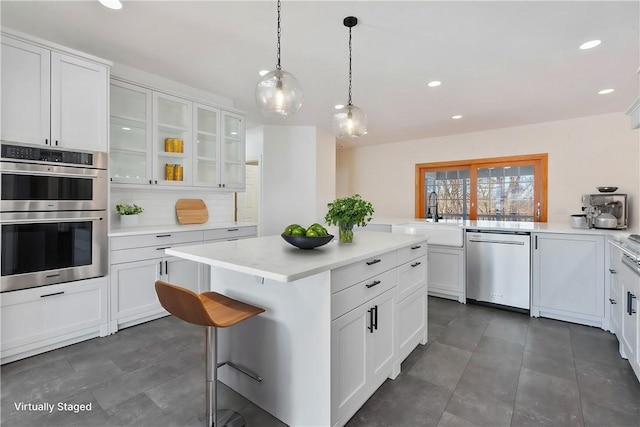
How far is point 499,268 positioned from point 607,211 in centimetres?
144

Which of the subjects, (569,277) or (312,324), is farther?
(569,277)

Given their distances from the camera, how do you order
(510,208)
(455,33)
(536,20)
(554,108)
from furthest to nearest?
(510,208)
(554,108)
(455,33)
(536,20)

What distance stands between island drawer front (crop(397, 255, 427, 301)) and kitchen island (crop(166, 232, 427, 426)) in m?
0.03

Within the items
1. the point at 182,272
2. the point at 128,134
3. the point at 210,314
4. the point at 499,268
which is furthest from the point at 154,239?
the point at 499,268

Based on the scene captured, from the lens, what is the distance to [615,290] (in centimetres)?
255

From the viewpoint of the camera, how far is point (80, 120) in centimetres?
247

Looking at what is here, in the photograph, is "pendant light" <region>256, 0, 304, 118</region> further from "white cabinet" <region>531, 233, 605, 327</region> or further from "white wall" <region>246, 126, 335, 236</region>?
"white wall" <region>246, 126, 335, 236</region>

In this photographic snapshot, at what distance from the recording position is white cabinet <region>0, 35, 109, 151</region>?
2.13 meters

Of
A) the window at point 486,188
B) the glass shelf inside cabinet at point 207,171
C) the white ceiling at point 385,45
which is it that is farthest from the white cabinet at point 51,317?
the window at point 486,188

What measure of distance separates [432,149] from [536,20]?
361 cm

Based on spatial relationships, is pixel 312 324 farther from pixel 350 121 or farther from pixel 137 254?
pixel 137 254

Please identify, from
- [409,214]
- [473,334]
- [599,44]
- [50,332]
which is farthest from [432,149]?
[50,332]

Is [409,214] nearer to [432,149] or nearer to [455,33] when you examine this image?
[432,149]

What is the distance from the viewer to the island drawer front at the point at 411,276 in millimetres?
2061
